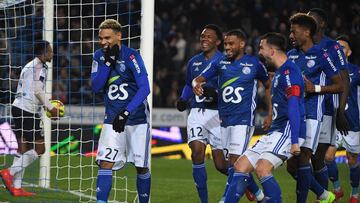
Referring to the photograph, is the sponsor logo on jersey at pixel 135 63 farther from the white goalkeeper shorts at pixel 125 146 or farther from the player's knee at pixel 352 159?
the player's knee at pixel 352 159

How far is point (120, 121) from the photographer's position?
8.50 metres

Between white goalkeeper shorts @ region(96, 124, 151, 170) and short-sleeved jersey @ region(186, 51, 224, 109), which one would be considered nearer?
white goalkeeper shorts @ region(96, 124, 151, 170)

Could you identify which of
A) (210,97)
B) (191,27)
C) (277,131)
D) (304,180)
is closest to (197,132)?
(210,97)

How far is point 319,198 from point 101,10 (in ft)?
13.4

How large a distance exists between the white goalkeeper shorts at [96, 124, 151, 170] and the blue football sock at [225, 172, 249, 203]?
1.16 meters

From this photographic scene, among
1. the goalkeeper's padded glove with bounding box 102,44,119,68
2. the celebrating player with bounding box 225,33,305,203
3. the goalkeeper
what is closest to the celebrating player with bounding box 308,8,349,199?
the celebrating player with bounding box 225,33,305,203

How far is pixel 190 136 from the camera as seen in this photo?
10.4 metres

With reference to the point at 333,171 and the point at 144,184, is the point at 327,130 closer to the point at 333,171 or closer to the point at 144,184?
the point at 333,171

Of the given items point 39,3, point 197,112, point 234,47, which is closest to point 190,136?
point 197,112

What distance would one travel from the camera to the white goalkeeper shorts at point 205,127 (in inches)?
407

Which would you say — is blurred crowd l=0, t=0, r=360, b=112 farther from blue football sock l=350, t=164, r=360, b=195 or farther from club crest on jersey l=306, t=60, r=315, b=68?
club crest on jersey l=306, t=60, r=315, b=68

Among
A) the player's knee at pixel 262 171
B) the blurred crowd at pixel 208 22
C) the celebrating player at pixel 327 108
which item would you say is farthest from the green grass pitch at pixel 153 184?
the blurred crowd at pixel 208 22

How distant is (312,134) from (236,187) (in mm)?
1300

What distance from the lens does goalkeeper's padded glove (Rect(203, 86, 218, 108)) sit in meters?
10.2
